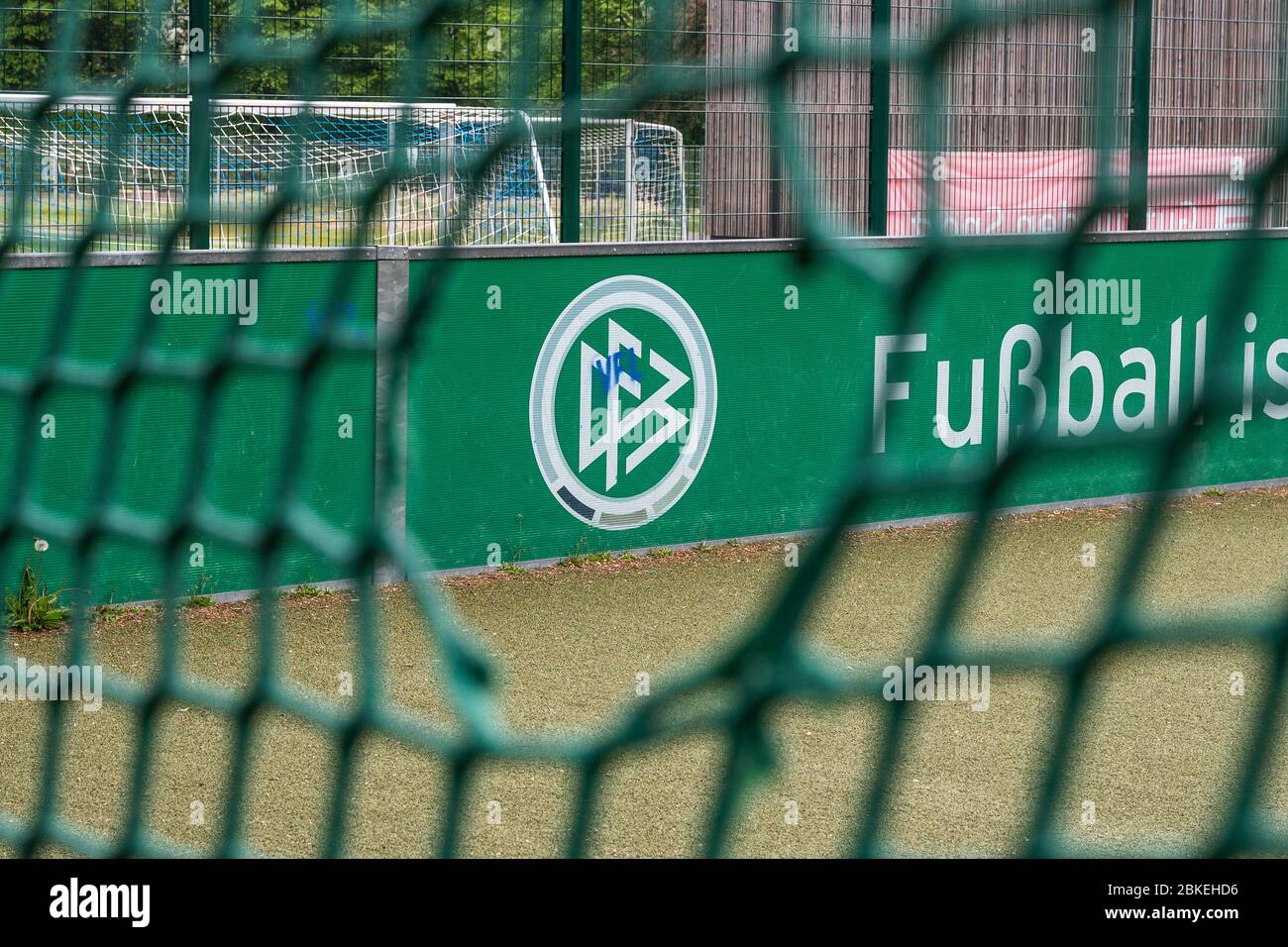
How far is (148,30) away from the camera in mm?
2271

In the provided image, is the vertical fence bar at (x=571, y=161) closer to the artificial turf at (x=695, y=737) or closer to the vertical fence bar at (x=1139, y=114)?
the artificial turf at (x=695, y=737)

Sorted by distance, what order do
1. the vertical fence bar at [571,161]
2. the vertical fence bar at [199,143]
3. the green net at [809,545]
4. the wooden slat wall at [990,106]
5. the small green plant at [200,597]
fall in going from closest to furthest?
the green net at [809,545] < the vertical fence bar at [199,143] < the vertical fence bar at [571,161] < the small green plant at [200,597] < the wooden slat wall at [990,106]

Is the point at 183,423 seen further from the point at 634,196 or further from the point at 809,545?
the point at 809,545

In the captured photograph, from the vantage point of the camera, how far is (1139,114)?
2318 millimetres

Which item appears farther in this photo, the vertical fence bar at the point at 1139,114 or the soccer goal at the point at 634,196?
the soccer goal at the point at 634,196

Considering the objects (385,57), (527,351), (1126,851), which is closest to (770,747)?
(1126,851)

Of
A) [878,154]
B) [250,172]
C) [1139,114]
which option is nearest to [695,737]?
[1139,114]

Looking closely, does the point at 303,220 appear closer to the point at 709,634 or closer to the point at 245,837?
the point at 709,634

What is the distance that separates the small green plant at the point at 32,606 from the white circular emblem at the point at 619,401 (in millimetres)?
1872

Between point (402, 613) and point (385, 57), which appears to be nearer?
point (385, 57)

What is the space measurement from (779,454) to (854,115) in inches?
55.2

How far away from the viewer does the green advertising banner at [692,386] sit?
6.62 meters

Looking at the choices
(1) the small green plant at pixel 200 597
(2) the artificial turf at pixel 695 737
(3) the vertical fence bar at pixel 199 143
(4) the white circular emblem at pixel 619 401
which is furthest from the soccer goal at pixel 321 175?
(2) the artificial turf at pixel 695 737

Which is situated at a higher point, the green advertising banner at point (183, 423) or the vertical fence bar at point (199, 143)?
the vertical fence bar at point (199, 143)
